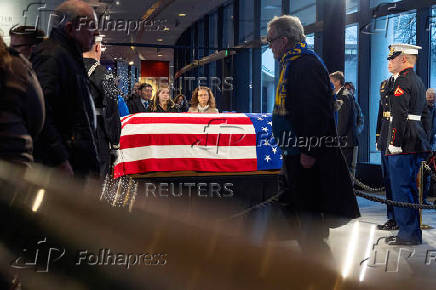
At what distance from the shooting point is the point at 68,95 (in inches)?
97.0

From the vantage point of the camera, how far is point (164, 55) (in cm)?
3016

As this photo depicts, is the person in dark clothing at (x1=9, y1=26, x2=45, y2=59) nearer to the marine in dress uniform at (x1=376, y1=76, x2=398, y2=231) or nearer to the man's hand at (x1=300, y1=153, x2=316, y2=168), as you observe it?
the man's hand at (x1=300, y1=153, x2=316, y2=168)

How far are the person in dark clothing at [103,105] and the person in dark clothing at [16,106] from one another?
4.72 feet

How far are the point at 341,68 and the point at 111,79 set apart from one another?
213 inches

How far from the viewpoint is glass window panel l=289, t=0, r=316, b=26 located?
34.4ft

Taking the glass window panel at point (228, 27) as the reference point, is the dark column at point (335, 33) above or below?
below

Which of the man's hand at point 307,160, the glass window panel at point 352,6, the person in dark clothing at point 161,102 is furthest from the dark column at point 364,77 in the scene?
the man's hand at point 307,160

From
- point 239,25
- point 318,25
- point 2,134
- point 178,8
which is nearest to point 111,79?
point 2,134

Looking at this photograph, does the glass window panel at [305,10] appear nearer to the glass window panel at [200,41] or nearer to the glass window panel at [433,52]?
the glass window panel at [433,52]

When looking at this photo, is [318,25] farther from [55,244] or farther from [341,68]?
[55,244]

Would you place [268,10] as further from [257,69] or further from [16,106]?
[16,106]

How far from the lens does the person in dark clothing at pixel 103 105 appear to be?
3533 mm

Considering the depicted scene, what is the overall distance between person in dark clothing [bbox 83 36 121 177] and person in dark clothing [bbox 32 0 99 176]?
3.02 feet

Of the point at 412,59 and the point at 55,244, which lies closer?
the point at 55,244
